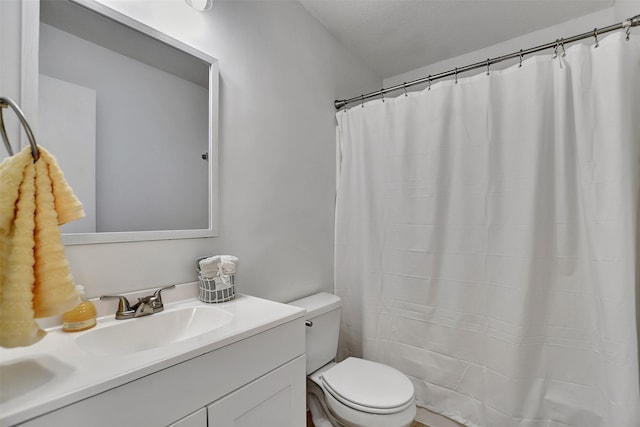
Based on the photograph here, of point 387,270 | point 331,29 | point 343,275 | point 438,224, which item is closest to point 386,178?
point 438,224

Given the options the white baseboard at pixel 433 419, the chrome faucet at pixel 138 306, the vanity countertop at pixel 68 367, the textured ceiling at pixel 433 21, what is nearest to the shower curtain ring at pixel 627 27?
the textured ceiling at pixel 433 21

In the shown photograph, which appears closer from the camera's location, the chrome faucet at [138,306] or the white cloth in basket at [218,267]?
the chrome faucet at [138,306]

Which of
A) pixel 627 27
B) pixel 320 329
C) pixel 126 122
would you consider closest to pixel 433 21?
pixel 627 27

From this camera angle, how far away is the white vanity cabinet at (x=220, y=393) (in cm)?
62

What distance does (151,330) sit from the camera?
101cm

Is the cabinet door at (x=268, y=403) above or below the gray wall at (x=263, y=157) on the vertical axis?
below

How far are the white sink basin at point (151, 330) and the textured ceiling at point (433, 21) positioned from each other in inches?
69.1

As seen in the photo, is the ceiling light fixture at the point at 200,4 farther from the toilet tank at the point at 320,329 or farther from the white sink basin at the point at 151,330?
the toilet tank at the point at 320,329

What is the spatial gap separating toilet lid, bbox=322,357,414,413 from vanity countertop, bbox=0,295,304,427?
66 centimetres

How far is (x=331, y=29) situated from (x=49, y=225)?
1900mm

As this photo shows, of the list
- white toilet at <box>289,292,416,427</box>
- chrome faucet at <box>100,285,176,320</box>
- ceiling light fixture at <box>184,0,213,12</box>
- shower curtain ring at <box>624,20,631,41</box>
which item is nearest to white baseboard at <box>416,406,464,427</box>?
white toilet at <box>289,292,416,427</box>

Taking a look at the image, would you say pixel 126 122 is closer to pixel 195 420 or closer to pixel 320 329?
pixel 195 420

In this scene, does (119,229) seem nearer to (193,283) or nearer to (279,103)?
(193,283)

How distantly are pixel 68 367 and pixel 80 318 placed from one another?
270mm
